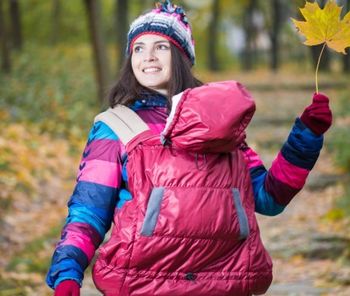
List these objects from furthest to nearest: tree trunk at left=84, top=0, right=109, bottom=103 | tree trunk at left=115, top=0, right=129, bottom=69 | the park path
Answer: tree trunk at left=115, top=0, right=129, bottom=69 → tree trunk at left=84, top=0, right=109, bottom=103 → the park path

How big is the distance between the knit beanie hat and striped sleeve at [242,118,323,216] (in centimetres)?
49

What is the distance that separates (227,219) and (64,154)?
966 cm

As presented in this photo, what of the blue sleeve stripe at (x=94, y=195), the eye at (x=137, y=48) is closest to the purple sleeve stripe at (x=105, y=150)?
the blue sleeve stripe at (x=94, y=195)

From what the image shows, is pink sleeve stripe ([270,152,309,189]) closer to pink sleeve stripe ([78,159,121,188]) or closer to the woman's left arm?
the woman's left arm

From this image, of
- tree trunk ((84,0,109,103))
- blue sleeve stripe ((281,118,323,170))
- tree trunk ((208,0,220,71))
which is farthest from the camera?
tree trunk ((208,0,220,71))

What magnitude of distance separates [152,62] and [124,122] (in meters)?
0.30

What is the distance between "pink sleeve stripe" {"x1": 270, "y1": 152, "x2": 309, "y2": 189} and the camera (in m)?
3.23

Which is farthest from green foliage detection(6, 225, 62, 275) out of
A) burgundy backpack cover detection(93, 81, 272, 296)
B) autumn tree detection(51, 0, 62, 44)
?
autumn tree detection(51, 0, 62, 44)

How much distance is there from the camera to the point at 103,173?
3.12 meters

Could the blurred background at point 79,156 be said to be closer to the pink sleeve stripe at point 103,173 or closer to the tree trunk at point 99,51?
the tree trunk at point 99,51

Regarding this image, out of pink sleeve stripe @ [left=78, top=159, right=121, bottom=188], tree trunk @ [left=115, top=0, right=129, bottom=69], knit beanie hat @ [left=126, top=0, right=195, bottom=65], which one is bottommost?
tree trunk @ [left=115, top=0, right=129, bottom=69]

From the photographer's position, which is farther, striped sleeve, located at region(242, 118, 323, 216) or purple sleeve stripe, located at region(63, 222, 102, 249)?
striped sleeve, located at region(242, 118, 323, 216)

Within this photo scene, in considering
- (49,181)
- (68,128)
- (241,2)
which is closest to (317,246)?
(49,181)

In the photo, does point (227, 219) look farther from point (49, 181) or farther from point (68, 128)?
point (68, 128)
